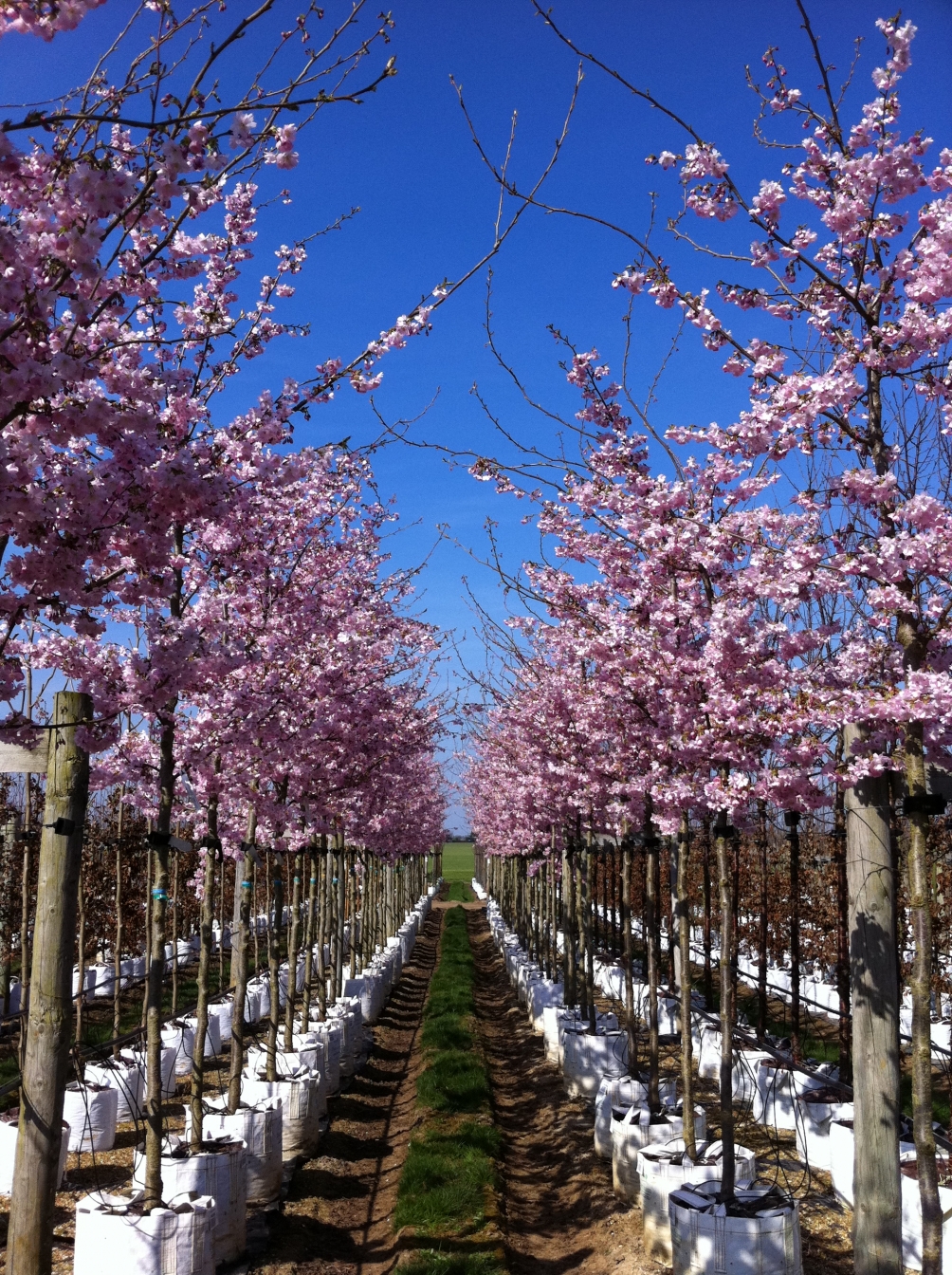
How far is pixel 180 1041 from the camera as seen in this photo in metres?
11.0

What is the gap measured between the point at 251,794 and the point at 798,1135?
4900 millimetres

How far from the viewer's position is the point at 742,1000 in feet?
50.4

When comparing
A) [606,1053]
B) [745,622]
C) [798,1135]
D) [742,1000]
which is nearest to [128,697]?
[745,622]

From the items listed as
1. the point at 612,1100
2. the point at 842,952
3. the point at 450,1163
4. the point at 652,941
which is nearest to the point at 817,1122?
the point at 842,952

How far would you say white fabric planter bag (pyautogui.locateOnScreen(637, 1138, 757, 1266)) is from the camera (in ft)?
19.6

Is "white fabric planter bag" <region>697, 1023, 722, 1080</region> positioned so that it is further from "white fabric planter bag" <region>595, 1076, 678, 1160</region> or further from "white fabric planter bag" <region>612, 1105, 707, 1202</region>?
"white fabric planter bag" <region>612, 1105, 707, 1202</region>

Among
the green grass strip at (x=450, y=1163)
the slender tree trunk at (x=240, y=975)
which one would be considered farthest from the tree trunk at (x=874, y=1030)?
the slender tree trunk at (x=240, y=975)

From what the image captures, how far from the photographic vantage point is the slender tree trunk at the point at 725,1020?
5359 mm

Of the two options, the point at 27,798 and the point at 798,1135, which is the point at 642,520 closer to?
the point at 798,1135

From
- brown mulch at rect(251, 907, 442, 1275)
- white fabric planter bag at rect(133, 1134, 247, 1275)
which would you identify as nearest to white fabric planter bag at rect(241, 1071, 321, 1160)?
brown mulch at rect(251, 907, 442, 1275)

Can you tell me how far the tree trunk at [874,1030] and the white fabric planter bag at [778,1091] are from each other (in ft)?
13.4

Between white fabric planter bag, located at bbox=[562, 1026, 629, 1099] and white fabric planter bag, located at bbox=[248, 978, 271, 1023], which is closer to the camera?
white fabric planter bag, located at bbox=[562, 1026, 629, 1099]

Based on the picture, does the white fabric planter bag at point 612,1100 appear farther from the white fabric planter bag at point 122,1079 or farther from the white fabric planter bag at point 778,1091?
the white fabric planter bag at point 122,1079

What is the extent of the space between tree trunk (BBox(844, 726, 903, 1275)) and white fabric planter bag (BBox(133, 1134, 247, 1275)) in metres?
3.65
